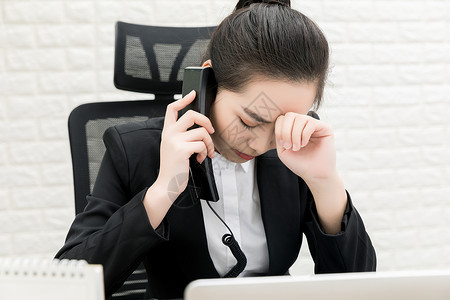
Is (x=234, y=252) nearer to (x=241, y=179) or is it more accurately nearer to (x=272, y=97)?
(x=241, y=179)

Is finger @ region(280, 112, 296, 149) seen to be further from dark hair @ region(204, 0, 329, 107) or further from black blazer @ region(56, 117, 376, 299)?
black blazer @ region(56, 117, 376, 299)

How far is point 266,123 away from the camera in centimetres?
89

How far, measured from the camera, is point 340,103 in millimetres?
2059

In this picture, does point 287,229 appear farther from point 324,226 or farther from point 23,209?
point 23,209

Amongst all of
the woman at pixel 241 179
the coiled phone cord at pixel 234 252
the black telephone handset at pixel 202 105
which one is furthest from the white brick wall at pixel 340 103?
the coiled phone cord at pixel 234 252

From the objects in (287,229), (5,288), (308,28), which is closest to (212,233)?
(287,229)

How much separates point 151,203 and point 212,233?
0.20 metres

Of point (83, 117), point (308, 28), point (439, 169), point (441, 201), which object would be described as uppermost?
point (308, 28)

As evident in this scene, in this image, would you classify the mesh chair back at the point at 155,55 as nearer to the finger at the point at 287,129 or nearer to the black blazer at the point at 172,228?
the black blazer at the point at 172,228

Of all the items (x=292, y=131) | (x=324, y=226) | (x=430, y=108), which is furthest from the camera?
(x=430, y=108)

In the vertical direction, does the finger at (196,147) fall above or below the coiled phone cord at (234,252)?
above

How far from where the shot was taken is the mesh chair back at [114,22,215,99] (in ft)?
4.01

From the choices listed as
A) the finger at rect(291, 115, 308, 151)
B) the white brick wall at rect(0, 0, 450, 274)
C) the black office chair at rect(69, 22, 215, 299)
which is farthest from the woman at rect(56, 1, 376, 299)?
the white brick wall at rect(0, 0, 450, 274)

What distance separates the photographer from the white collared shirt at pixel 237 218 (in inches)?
39.7
